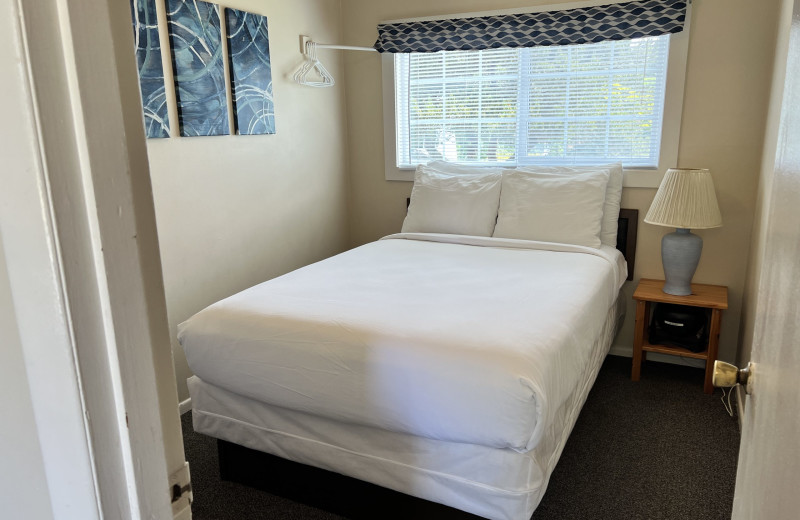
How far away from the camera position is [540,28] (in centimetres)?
330

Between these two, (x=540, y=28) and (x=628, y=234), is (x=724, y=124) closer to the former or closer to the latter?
(x=628, y=234)

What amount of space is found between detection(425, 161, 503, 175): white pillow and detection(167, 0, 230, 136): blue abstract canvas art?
133 cm

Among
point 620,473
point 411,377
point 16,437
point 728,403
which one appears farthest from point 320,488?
point 728,403

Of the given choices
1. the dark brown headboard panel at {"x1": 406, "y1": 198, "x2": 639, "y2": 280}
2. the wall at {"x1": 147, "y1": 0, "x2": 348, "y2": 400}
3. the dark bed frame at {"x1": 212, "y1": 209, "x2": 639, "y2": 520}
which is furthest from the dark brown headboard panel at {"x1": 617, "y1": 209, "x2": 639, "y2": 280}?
the dark bed frame at {"x1": 212, "y1": 209, "x2": 639, "y2": 520}

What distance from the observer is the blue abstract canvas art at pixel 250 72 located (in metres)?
2.96

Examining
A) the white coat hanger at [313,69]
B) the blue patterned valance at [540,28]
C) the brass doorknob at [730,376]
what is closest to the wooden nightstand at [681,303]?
the blue patterned valance at [540,28]

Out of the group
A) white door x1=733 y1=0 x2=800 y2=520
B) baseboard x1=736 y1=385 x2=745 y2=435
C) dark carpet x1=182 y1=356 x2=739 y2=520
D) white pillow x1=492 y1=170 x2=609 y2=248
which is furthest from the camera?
white pillow x1=492 y1=170 x2=609 y2=248

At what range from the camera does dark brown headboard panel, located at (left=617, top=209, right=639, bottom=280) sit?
3.31 m

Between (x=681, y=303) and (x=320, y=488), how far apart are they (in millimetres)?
1997

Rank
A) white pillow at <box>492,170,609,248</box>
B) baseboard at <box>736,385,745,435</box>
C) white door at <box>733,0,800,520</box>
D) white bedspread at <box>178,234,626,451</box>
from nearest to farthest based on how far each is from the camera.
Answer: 1. white door at <box>733,0,800,520</box>
2. white bedspread at <box>178,234,626,451</box>
3. baseboard at <box>736,385,745,435</box>
4. white pillow at <box>492,170,609,248</box>

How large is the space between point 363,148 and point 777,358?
3.46 m

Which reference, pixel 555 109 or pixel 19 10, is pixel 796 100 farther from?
pixel 555 109

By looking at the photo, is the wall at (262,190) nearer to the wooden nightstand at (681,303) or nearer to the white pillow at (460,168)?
the white pillow at (460,168)

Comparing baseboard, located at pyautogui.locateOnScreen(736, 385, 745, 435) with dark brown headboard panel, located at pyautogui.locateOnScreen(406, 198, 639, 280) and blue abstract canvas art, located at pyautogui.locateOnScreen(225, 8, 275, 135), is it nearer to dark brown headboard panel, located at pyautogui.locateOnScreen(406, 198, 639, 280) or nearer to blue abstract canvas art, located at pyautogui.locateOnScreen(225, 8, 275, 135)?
dark brown headboard panel, located at pyautogui.locateOnScreen(406, 198, 639, 280)
